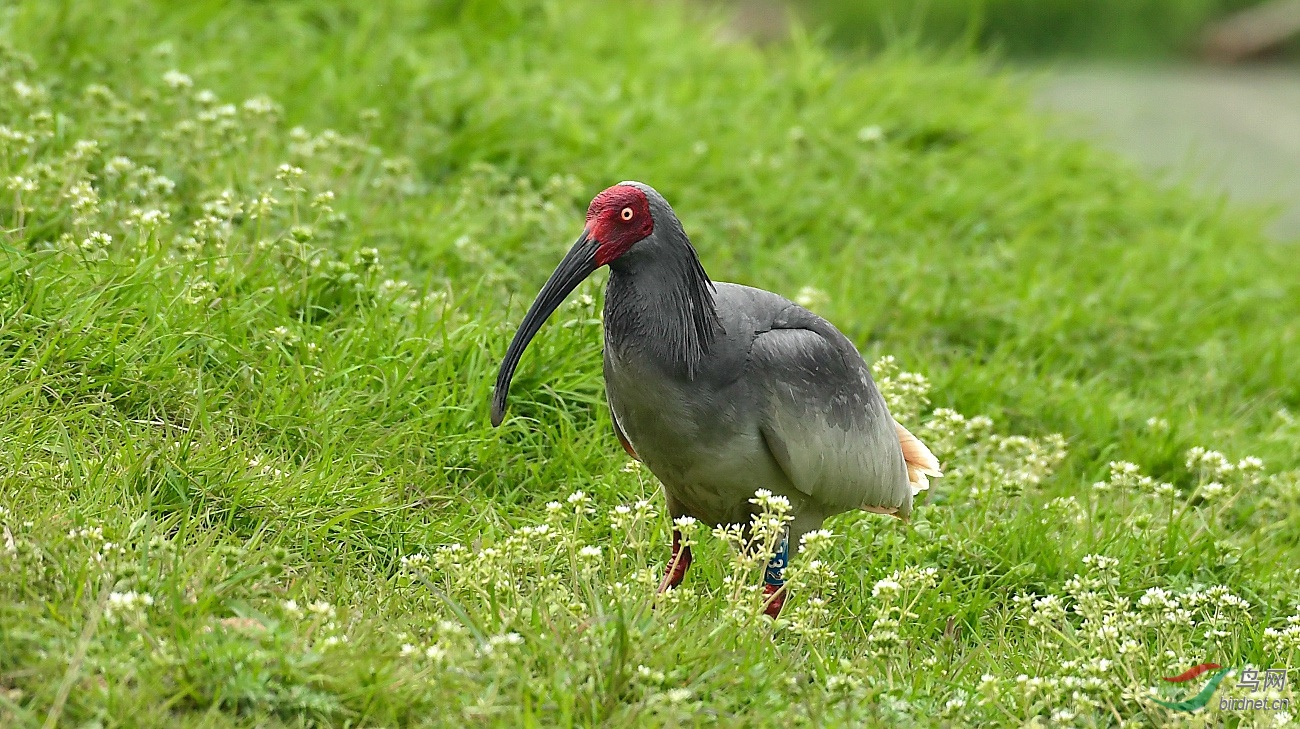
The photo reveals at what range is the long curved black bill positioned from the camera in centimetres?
397

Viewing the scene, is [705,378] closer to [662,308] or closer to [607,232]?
[662,308]

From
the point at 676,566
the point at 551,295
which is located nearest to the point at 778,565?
the point at 676,566

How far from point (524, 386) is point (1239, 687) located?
2.44 metres

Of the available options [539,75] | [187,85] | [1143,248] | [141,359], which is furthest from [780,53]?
[141,359]

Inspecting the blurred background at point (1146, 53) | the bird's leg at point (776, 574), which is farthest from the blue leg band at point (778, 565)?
the blurred background at point (1146, 53)

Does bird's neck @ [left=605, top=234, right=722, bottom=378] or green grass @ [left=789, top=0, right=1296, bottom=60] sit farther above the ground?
bird's neck @ [left=605, top=234, right=722, bottom=378]

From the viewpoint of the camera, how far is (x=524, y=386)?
5105 mm

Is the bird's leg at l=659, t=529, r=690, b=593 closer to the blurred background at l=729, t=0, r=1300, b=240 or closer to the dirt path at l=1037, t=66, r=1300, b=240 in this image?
the dirt path at l=1037, t=66, r=1300, b=240

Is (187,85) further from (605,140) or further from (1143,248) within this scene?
(1143,248)

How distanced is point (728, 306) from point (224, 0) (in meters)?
4.87

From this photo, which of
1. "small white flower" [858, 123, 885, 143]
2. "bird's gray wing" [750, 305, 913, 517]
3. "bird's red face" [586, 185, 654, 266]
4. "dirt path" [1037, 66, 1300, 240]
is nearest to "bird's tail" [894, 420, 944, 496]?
"bird's gray wing" [750, 305, 913, 517]

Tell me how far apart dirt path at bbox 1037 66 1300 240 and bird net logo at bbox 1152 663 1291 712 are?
5.65m

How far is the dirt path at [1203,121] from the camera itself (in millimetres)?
10055

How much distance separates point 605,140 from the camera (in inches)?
292
